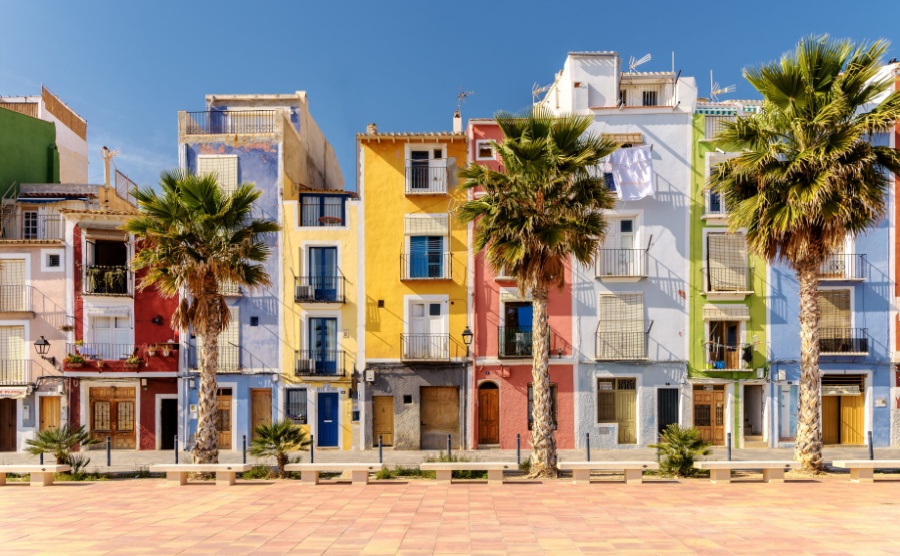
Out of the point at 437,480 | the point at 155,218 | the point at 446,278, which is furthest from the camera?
the point at 446,278

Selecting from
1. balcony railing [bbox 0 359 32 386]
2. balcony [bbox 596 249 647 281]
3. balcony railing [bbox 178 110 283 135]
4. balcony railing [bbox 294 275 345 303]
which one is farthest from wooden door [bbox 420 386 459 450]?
balcony railing [bbox 0 359 32 386]

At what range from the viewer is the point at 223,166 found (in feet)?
83.7

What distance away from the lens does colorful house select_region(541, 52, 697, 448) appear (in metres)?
24.9

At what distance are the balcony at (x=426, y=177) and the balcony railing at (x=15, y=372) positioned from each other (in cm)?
1595

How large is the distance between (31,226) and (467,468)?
21.9 metres

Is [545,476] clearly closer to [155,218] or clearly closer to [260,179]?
[155,218]

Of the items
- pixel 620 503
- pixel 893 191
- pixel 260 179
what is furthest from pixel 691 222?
pixel 260 179

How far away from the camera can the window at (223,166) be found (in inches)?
1003

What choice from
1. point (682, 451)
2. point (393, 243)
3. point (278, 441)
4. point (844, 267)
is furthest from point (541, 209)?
point (844, 267)

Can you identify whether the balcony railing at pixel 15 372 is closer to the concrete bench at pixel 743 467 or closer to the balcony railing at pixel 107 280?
the balcony railing at pixel 107 280

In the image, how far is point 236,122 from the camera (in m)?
26.1

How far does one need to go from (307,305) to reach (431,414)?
20.8ft

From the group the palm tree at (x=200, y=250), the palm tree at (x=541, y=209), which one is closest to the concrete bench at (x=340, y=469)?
the palm tree at (x=200, y=250)

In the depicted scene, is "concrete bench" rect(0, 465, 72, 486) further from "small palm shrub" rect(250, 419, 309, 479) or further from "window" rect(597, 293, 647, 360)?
"window" rect(597, 293, 647, 360)
